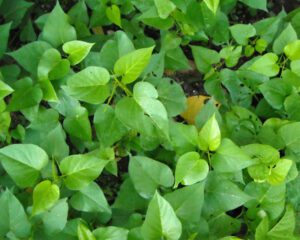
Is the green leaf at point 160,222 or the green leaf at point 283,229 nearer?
the green leaf at point 160,222

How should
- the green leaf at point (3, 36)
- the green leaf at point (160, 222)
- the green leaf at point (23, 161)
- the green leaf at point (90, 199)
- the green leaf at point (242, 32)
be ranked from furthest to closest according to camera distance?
1. the green leaf at point (242, 32)
2. the green leaf at point (3, 36)
3. the green leaf at point (90, 199)
4. the green leaf at point (23, 161)
5. the green leaf at point (160, 222)

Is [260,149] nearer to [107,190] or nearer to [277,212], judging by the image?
[277,212]

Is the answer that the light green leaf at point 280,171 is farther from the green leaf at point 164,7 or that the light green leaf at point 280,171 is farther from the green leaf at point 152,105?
the green leaf at point 164,7

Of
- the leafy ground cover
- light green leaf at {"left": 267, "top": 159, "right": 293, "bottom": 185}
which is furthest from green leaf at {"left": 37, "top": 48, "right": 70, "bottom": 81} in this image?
light green leaf at {"left": 267, "top": 159, "right": 293, "bottom": 185}

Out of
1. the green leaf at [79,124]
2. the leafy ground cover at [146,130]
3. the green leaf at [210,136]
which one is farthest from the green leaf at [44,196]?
the green leaf at [210,136]

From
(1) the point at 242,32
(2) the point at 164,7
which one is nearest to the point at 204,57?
(1) the point at 242,32

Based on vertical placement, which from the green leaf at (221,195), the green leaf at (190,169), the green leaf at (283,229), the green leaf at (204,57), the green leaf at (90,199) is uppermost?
the green leaf at (204,57)

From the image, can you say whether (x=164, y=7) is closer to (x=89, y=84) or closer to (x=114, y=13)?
(x=114, y=13)
